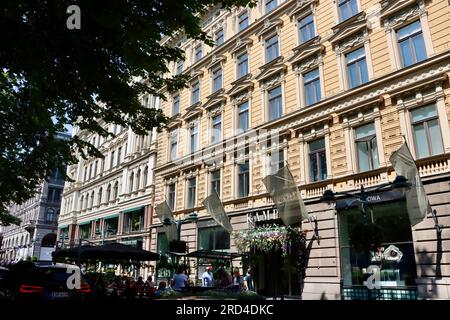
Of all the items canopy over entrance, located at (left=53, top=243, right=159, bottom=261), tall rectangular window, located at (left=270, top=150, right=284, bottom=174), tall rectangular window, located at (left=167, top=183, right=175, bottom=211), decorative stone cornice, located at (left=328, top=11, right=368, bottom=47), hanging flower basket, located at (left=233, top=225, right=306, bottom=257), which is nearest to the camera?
canopy over entrance, located at (left=53, top=243, right=159, bottom=261)

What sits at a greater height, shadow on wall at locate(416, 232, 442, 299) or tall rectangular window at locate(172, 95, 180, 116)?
tall rectangular window at locate(172, 95, 180, 116)

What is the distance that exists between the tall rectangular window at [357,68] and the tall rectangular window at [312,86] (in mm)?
1704

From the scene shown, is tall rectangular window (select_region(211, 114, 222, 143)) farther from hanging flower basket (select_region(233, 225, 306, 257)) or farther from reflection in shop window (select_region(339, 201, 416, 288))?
reflection in shop window (select_region(339, 201, 416, 288))

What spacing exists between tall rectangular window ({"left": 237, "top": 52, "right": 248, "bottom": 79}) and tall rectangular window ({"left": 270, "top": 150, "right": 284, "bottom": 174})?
6.49m

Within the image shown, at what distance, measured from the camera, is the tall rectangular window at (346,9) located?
17812mm

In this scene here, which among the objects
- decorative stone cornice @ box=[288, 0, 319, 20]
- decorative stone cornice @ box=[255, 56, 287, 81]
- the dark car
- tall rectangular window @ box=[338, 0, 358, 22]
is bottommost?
the dark car

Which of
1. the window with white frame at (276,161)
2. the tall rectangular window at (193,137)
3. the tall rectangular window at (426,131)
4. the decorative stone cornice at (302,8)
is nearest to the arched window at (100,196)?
the tall rectangular window at (193,137)

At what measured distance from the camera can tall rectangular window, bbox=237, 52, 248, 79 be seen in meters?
23.3

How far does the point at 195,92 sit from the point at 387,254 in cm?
1821

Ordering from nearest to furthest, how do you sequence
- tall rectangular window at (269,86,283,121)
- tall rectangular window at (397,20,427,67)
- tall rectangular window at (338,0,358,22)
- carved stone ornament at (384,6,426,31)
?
1. tall rectangular window at (397,20,427,67)
2. carved stone ornament at (384,6,426,31)
3. tall rectangular window at (338,0,358,22)
4. tall rectangular window at (269,86,283,121)

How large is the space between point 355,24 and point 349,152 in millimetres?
6318

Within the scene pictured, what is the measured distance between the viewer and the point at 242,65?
23.7m

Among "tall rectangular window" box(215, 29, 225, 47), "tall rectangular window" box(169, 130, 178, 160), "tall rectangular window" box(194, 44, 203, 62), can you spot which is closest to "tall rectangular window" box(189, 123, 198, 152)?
"tall rectangular window" box(169, 130, 178, 160)

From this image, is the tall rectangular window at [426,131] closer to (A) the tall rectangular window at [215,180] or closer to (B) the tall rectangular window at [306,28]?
(B) the tall rectangular window at [306,28]
